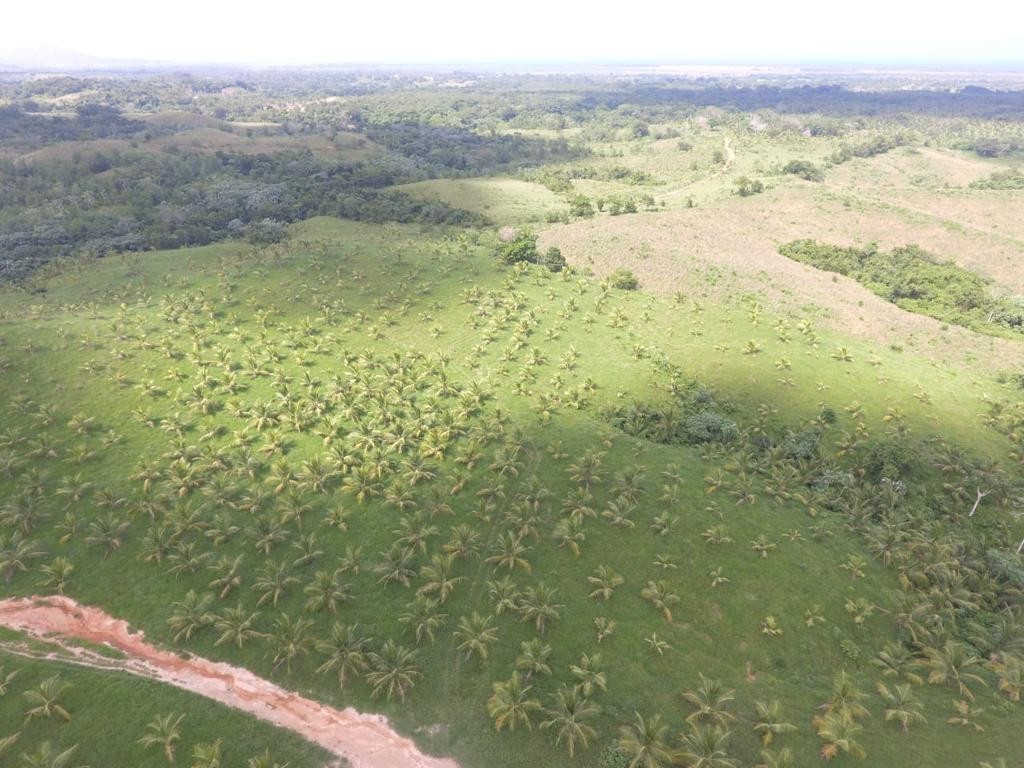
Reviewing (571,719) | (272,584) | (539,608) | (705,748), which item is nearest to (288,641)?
(272,584)

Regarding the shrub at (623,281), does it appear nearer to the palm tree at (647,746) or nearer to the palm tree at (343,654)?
the palm tree at (343,654)

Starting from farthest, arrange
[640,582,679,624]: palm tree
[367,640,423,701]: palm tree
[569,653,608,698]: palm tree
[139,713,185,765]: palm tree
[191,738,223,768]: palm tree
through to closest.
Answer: [640,582,679,624]: palm tree → [367,640,423,701]: palm tree → [569,653,608,698]: palm tree → [139,713,185,765]: palm tree → [191,738,223,768]: palm tree

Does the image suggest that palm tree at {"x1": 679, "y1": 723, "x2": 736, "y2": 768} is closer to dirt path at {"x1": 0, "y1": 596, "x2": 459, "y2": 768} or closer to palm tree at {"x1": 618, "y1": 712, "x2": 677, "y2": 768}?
palm tree at {"x1": 618, "y1": 712, "x2": 677, "y2": 768}

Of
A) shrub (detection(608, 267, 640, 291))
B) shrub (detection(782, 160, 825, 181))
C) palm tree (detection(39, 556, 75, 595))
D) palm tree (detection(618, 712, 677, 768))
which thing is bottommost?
palm tree (detection(39, 556, 75, 595))

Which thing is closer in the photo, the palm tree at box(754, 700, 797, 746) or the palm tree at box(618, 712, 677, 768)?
the palm tree at box(618, 712, 677, 768)

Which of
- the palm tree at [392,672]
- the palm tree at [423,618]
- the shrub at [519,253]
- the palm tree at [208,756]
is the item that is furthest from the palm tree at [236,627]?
the shrub at [519,253]

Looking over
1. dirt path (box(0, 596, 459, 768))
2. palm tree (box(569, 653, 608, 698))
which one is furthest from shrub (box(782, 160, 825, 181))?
dirt path (box(0, 596, 459, 768))

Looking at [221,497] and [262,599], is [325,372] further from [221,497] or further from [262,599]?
[262,599]

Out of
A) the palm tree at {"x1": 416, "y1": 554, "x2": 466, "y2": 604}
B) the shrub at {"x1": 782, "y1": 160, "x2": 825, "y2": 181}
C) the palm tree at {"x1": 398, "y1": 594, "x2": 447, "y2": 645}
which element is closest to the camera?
the palm tree at {"x1": 398, "y1": 594, "x2": 447, "y2": 645}
